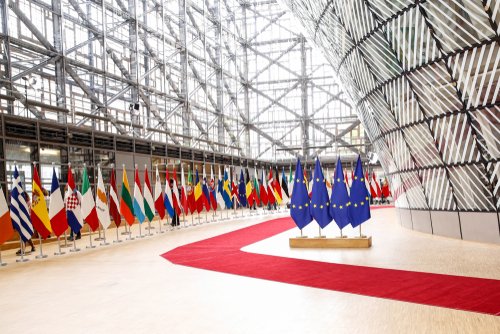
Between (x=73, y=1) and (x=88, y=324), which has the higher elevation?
(x=73, y=1)

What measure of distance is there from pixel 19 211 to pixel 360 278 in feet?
31.0

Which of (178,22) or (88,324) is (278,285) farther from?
(178,22)

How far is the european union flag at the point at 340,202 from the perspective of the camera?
14672 millimetres

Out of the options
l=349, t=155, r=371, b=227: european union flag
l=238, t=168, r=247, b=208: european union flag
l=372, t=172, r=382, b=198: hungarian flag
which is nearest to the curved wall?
l=349, t=155, r=371, b=227: european union flag

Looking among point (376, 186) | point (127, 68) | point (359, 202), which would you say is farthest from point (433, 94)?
point (376, 186)

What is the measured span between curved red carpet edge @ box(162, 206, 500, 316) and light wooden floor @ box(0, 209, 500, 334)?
41cm

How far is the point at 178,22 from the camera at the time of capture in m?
39.2

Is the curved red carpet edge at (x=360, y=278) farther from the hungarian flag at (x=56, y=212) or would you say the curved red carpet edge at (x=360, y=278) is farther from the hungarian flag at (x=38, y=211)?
the hungarian flag at (x=38, y=211)

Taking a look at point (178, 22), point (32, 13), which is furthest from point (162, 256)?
point (178, 22)

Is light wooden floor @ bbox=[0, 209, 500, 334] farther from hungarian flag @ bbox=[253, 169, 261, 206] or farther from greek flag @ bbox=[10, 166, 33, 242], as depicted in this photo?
hungarian flag @ bbox=[253, 169, 261, 206]

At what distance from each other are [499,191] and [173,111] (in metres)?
26.8

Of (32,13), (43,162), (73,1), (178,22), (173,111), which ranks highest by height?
(178,22)

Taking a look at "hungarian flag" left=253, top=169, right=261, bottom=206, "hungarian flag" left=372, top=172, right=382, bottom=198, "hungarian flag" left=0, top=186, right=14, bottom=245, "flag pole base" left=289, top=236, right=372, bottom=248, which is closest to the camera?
"hungarian flag" left=0, top=186, right=14, bottom=245

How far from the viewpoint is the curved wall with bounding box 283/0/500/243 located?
12242mm
